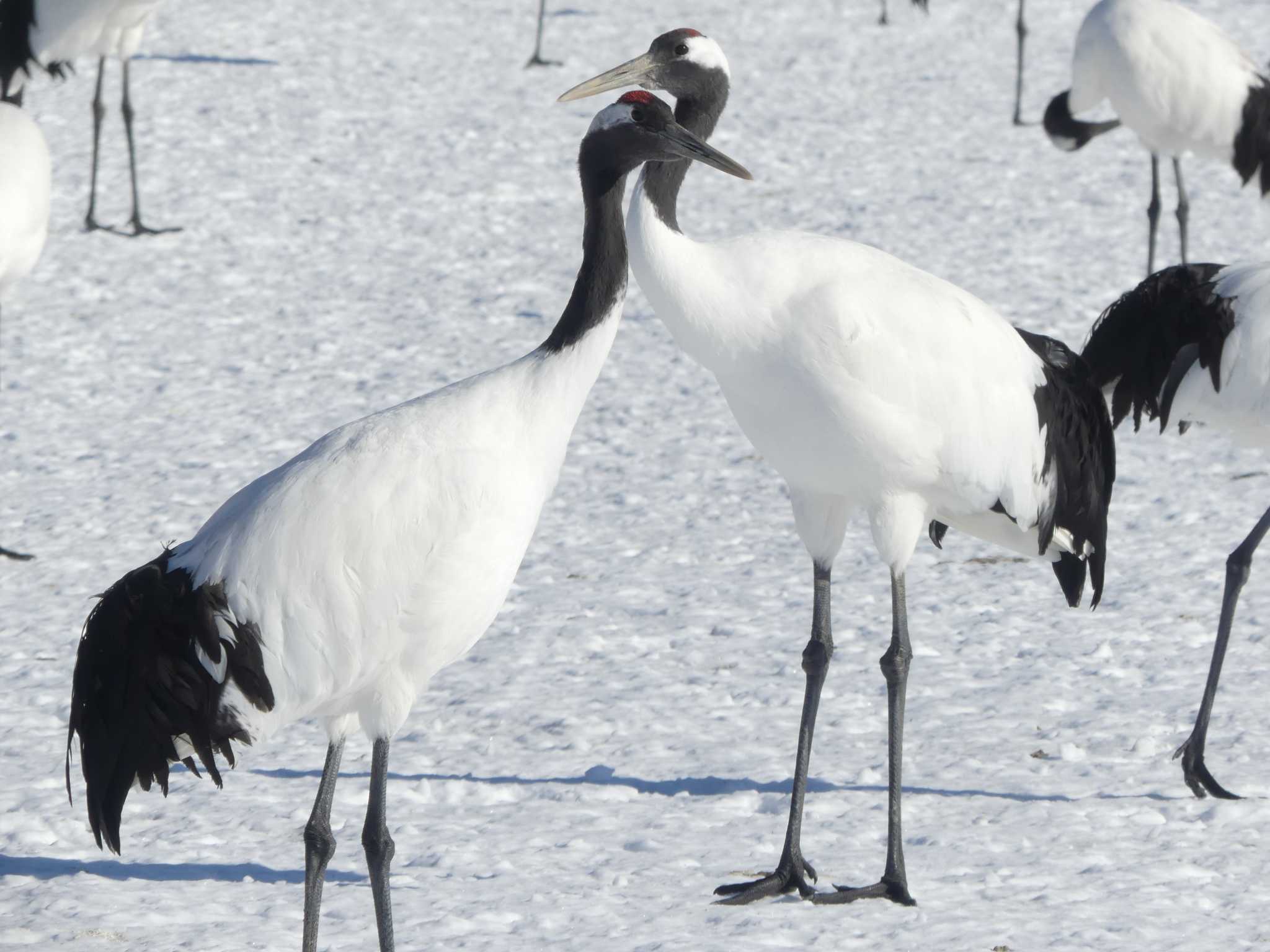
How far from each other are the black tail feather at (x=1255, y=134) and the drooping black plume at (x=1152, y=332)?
15.9 feet

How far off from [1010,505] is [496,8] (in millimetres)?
12244

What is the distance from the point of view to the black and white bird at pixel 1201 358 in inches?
206

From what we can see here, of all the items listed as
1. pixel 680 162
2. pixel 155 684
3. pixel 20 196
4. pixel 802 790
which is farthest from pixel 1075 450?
pixel 20 196

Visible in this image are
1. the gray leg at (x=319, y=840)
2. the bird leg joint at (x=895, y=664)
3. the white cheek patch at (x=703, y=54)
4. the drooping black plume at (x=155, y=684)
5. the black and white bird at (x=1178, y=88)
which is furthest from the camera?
the black and white bird at (x=1178, y=88)

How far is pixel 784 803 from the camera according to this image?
16.5 ft

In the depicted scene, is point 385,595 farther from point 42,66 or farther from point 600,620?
point 42,66

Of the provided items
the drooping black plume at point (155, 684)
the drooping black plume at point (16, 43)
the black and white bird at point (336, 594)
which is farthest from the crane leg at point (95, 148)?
the drooping black plume at point (155, 684)

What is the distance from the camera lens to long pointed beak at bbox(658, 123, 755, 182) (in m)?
4.21

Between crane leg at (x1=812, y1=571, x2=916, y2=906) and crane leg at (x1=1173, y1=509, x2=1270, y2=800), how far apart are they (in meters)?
0.84

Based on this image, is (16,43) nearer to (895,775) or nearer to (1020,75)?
(1020,75)

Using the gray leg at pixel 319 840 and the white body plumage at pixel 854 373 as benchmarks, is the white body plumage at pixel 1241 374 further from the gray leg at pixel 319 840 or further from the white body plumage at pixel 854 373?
the gray leg at pixel 319 840

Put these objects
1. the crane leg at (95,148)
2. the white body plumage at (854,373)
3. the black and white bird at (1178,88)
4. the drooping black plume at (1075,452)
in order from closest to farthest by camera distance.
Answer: the white body plumage at (854,373) → the drooping black plume at (1075,452) → the black and white bird at (1178,88) → the crane leg at (95,148)

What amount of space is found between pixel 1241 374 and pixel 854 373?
147 cm

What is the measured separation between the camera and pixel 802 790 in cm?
456
